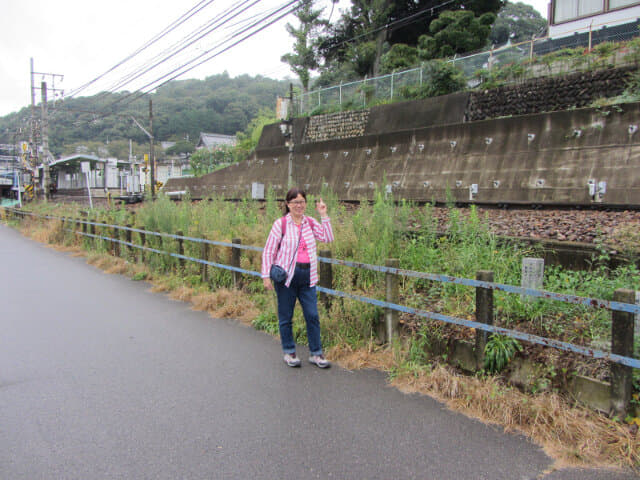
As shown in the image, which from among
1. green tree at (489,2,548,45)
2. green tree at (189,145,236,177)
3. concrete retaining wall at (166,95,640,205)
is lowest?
concrete retaining wall at (166,95,640,205)

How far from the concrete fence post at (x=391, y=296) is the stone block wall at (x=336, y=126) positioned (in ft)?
59.7

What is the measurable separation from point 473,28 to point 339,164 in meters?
10.6

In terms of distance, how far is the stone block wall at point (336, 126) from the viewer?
2252cm

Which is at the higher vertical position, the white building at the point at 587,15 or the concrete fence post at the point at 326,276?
the white building at the point at 587,15

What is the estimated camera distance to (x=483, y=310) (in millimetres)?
3922

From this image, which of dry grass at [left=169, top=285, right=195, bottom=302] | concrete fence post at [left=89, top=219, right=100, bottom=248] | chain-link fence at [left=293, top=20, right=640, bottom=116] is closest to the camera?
dry grass at [left=169, top=285, right=195, bottom=302]

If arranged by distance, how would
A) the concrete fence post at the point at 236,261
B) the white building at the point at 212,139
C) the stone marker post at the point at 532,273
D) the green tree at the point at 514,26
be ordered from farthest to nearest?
the white building at the point at 212,139 < the green tree at the point at 514,26 < the concrete fence post at the point at 236,261 < the stone marker post at the point at 532,273

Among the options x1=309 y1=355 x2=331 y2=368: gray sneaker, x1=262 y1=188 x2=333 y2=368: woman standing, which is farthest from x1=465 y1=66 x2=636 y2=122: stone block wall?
x1=309 y1=355 x2=331 y2=368: gray sneaker

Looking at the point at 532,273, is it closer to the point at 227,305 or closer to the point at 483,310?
the point at 483,310

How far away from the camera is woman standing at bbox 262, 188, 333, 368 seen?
15.1 ft

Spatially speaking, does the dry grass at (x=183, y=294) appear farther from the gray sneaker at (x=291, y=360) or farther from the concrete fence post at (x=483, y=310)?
the concrete fence post at (x=483, y=310)

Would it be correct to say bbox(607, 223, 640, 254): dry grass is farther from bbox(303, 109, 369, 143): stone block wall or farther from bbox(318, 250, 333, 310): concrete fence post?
bbox(303, 109, 369, 143): stone block wall

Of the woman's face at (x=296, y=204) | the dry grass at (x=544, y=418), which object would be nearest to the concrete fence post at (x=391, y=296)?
the dry grass at (x=544, y=418)

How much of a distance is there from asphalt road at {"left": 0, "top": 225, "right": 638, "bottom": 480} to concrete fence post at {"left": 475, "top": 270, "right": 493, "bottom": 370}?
656mm
